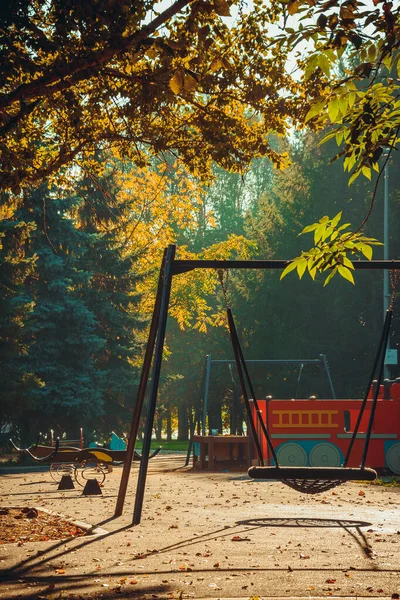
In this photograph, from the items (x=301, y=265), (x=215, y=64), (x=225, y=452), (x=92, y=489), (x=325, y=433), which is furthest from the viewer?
(x=225, y=452)

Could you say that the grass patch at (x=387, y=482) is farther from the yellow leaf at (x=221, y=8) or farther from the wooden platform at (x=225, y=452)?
the yellow leaf at (x=221, y=8)

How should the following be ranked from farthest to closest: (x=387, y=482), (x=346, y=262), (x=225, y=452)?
(x=225, y=452) → (x=387, y=482) → (x=346, y=262)

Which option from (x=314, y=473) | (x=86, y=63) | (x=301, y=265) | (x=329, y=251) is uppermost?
(x=86, y=63)

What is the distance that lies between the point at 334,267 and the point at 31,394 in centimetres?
2512

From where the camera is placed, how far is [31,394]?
3092 cm

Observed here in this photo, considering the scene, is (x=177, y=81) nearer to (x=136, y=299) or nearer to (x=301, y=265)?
(x=301, y=265)

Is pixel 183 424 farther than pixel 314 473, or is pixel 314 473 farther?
pixel 183 424

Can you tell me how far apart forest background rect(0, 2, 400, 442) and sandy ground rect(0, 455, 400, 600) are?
10183mm

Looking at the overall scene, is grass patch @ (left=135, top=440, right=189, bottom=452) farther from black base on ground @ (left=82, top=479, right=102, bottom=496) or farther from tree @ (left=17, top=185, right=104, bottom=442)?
black base on ground @ (left=82, top=479, right=102, bottom=496)

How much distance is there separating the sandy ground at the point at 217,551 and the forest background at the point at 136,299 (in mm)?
10183

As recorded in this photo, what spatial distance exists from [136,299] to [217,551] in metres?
28.9

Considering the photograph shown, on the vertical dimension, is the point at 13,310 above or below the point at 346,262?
above

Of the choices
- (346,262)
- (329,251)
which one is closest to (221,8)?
(329,251)

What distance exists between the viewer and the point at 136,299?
1494 inches
